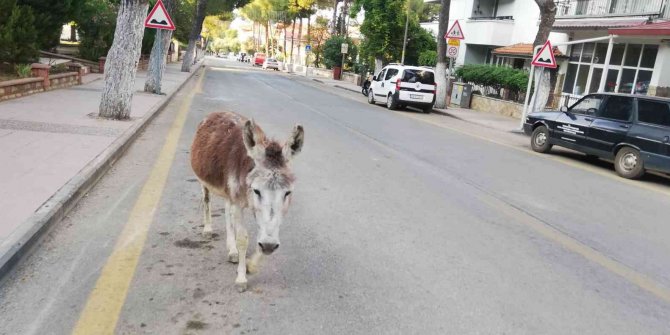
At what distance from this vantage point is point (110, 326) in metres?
3.53

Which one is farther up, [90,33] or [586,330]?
[90,33]

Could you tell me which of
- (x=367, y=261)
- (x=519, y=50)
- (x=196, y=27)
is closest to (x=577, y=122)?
(x=367, y=261)

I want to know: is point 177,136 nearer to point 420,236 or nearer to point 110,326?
point 420,236

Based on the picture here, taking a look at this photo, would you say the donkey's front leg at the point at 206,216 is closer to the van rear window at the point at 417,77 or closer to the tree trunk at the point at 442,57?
the van rear window at the point at 417,77

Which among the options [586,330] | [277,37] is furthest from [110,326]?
[277,37]

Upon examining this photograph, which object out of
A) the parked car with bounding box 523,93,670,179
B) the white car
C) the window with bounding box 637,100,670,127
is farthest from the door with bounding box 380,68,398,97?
the window with bounding box 637,100,670,127

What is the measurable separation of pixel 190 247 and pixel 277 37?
101487mm

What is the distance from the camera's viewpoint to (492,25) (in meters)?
31.4

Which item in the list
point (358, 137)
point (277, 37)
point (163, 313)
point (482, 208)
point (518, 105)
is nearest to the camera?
point (163, 313)

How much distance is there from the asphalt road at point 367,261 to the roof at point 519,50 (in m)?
19.0

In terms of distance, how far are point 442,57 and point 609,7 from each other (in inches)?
307

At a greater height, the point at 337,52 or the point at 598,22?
the point at 598,22

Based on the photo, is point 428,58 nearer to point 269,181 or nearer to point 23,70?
point 23,70

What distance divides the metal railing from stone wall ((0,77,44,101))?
71.9 ft
